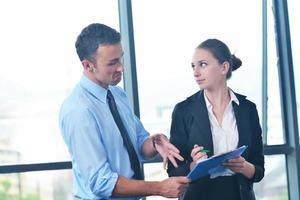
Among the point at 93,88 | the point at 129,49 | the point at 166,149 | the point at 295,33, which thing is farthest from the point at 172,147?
the point at 295,33

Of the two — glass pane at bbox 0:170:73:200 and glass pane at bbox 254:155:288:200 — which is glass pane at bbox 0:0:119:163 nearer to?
glass pane at bbox 0:170:73:200

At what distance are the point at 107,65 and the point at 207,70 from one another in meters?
0.61

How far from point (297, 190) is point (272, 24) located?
4.36 ft

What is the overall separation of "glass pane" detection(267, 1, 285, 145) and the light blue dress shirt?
2.22 meters

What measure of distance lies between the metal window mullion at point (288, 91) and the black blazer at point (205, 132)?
1.63 meters

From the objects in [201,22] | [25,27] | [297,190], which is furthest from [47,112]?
[297,190]

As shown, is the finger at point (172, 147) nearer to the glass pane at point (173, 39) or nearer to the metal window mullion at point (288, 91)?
the glass pane at point (173, 39)

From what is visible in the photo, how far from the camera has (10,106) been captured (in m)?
3.69

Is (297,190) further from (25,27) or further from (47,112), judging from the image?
(25,27)

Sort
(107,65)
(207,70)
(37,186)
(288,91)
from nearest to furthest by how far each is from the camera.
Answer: (107,65)
(207,70)
(37,186)
(288,91)

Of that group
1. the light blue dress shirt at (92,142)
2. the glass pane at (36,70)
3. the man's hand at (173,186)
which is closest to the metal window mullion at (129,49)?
the glass pane at (36,70)

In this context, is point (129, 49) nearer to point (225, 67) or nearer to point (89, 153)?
point (225, 67)

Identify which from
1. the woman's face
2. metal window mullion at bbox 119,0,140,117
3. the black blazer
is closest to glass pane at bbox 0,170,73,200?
metal window mullion at bbox 119,0,140,117

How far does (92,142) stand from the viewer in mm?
2020
